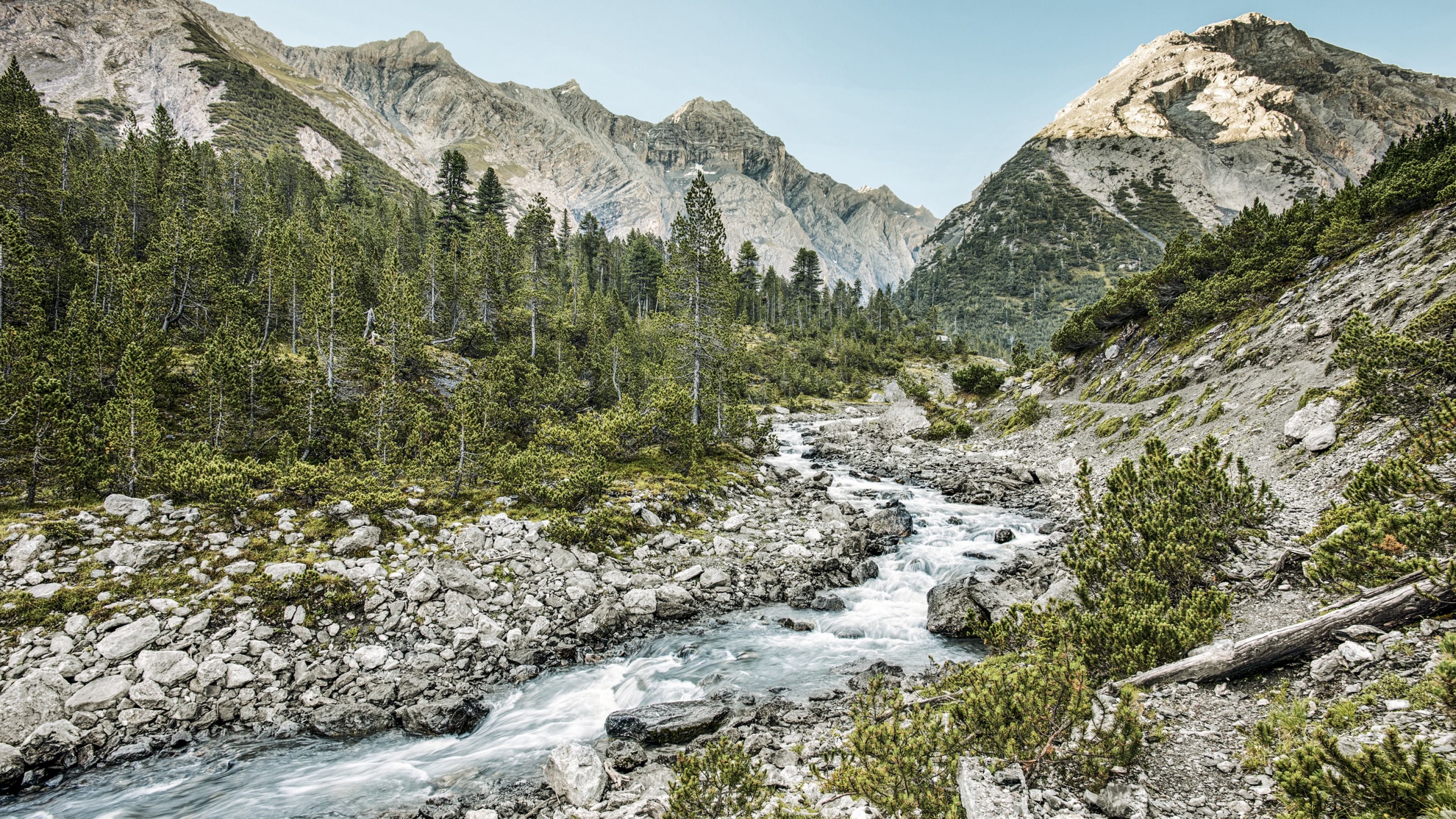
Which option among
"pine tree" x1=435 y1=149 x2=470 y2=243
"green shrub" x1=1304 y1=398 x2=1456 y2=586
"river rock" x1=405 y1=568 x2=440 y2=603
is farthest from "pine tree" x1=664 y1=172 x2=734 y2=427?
"pine tree" x1=435 y1=149 x2=470 y2=243

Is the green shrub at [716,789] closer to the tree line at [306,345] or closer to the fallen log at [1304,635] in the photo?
the fallen log at [1304,635]

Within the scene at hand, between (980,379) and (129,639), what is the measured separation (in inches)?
2195

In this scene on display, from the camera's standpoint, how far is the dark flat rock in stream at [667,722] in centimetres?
1007

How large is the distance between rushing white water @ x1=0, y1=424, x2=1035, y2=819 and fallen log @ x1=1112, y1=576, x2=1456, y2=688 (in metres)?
6.05

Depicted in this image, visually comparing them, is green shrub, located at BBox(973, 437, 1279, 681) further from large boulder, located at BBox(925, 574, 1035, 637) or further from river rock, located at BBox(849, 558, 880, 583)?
river rock, located at BBox(849, 558, 880, 583)

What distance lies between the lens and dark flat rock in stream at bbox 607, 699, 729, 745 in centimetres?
1007

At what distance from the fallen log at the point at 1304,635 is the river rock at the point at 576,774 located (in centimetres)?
797

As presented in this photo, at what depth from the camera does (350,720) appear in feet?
34.7

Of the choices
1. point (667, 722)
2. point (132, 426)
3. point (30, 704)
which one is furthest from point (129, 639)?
point (667, 722)

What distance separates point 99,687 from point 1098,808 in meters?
16.5

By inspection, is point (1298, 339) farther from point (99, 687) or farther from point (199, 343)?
point (199, 343)

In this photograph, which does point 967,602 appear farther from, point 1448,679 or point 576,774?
point 576,774

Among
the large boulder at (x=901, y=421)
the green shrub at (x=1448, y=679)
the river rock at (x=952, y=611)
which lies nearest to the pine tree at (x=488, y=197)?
the large boulder at (x=901, y=421)

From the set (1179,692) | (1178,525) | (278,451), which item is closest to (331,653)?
(278,451)
